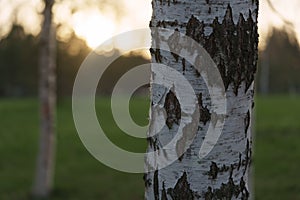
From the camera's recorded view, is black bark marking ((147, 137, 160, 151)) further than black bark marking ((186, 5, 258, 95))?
Yes

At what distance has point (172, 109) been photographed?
189 cm

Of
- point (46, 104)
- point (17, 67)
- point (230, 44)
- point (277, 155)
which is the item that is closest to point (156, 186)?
point (230, 44)

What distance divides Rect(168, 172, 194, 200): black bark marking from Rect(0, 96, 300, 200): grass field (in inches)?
246

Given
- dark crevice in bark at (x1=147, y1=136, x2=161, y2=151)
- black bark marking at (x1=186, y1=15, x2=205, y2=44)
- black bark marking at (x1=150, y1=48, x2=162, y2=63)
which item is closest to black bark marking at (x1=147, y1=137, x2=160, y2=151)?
dark crevice in bark at (x1=147, y1=136, x2=161, y2=151)

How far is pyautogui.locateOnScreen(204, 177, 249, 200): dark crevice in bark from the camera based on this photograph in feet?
6.08

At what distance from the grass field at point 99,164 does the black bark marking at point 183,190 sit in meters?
6.24

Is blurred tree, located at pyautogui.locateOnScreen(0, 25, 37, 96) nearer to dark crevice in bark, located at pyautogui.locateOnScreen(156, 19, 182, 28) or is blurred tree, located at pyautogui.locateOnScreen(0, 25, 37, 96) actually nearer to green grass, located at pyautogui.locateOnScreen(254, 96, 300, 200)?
green grass, located at pyautogui.locateOnScreen(254, 96, 300, 200)

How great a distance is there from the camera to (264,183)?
10477mm

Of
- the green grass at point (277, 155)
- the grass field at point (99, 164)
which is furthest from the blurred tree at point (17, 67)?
the green grass at point (277, 155)

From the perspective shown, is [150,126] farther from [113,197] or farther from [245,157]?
[113,197]

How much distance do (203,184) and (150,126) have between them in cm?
29

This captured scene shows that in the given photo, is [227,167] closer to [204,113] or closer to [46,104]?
[204,113]

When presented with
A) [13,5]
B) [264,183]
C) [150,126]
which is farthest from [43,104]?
[150,126]

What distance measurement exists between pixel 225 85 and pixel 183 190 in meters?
0.35
